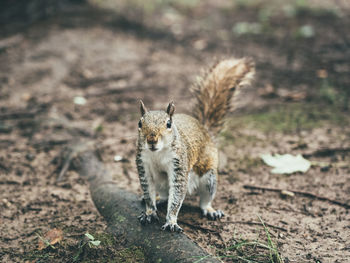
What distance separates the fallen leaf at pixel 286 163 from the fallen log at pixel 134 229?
128cm

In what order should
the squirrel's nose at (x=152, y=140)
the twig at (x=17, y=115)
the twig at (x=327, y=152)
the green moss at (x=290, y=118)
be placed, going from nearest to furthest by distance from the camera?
the squirrel's nose at (x=152, y=140)
the twig at (x=327, y=152)
the green moss at (x=290, y=118)
the twig at (x=17, y=115)

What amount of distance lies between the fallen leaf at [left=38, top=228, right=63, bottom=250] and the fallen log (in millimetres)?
306

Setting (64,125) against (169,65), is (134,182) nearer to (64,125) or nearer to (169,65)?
(64,125)

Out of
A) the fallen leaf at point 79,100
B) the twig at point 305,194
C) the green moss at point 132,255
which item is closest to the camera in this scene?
the green moss at point 132,255

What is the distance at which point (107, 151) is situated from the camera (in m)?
3.30

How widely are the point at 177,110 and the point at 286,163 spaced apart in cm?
155

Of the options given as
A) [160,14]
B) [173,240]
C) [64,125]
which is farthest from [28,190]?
[160,14]

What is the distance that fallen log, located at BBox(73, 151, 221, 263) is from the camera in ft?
6.02

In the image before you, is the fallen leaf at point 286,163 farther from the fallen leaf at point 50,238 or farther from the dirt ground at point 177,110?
the fallen leaf at point 50,238

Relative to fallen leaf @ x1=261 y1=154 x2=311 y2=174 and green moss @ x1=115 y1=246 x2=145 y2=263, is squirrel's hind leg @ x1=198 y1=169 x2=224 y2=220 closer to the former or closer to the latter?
green moss @ x1=115 y1=246 x2=145 y2=263

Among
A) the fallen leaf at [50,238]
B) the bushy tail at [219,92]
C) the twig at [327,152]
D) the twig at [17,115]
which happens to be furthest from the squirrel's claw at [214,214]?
the twig at [17,115]

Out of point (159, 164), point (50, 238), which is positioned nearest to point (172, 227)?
point (159, 164)

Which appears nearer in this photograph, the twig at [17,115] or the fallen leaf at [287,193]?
the fallen leaf at [287,193]

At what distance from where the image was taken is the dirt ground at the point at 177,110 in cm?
217
